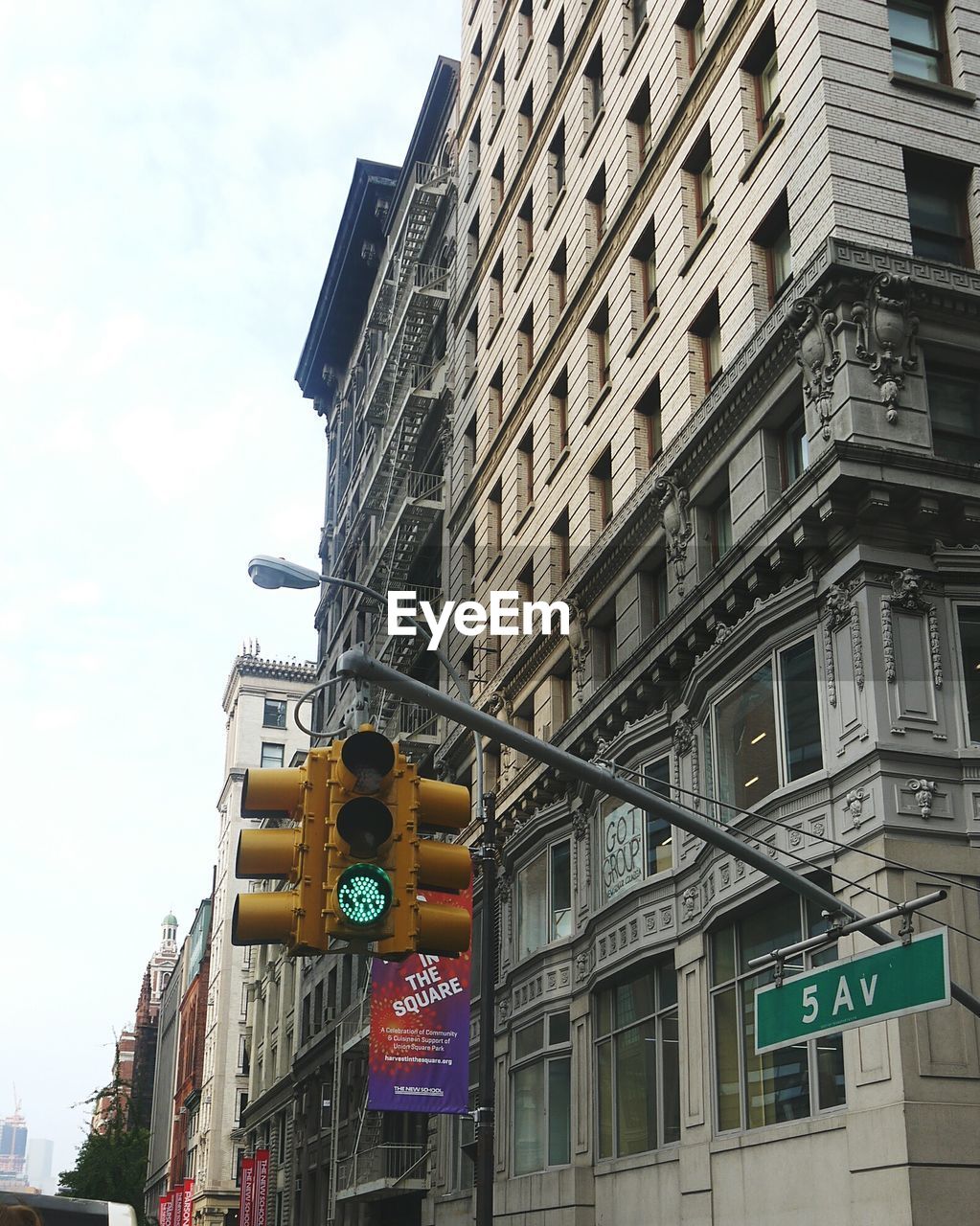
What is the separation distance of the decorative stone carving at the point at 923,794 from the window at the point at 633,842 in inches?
265

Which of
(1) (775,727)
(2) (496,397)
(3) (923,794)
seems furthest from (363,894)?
(2) (496,397)

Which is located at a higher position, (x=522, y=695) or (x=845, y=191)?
(x=845, y=191)

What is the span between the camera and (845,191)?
23266 millimetres

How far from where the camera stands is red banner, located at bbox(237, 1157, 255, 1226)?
2414 inches

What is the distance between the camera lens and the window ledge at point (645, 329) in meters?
30.6

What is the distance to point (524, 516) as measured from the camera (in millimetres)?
39031

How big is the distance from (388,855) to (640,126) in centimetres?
2880

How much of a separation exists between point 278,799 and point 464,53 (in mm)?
49973

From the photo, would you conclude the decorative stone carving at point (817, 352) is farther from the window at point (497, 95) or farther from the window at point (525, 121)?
the window at point (497, 95)

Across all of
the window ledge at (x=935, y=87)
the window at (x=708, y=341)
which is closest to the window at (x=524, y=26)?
the window at (x=708, y=341)

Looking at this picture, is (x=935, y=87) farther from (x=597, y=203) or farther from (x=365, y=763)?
(x=365, y=763)

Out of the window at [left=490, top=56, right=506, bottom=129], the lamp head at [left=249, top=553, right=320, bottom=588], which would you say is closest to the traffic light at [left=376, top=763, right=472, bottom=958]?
the lamp head at [left=249, top=553, right=320, bottom=588]

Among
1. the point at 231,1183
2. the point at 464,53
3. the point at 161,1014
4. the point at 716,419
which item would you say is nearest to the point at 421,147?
the point at 464,53

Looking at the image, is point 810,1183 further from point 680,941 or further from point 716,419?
point 716,419
